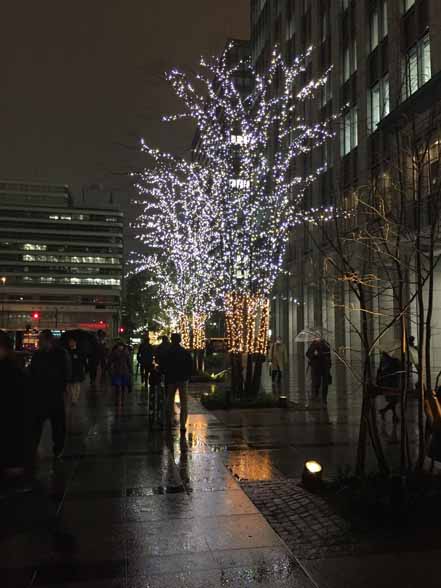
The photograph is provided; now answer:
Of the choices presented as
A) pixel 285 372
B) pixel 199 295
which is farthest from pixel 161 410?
pixel 285 372

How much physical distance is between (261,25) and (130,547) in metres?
47.8

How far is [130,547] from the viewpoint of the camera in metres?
4.81

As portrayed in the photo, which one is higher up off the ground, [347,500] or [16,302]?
[16,302]

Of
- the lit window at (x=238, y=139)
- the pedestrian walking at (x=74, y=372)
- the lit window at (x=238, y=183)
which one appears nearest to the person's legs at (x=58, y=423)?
the pedestrian walking at (x=74, y=372)

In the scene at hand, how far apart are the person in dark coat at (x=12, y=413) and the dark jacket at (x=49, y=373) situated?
3481 millimetres

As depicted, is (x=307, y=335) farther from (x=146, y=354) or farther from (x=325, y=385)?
(x=146, y=354)

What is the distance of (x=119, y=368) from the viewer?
52.3ft

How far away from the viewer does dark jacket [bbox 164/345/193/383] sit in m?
10.6

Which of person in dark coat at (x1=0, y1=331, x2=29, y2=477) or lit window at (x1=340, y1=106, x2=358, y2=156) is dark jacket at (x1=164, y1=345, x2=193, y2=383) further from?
lit window at (x1=340, y1=106, x2=358, y2=156)

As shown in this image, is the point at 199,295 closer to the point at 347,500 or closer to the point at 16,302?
the point at 347,500

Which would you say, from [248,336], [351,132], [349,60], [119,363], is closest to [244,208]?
[248,336]

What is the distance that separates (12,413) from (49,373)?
12.4 ft

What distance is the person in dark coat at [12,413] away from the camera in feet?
14.0

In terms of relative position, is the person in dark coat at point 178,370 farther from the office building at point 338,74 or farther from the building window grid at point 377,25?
the building window grid at point 377,25
